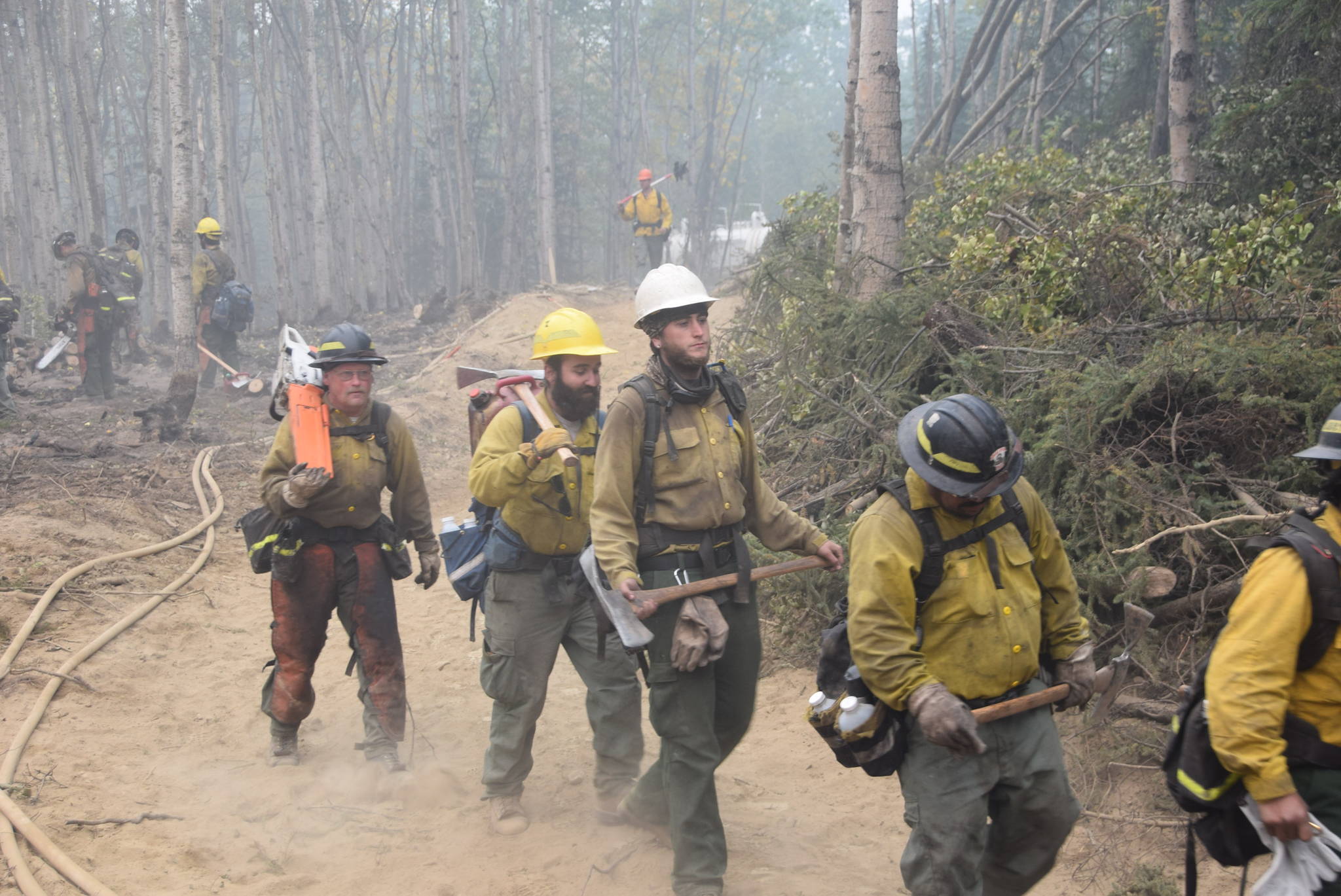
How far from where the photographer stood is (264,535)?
4953 mm

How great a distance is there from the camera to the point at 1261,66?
322 inches

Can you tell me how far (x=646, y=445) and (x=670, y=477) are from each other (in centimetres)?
15

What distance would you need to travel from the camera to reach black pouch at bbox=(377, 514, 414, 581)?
525cm

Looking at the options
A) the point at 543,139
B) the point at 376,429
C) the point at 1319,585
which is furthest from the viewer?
the point at 543,139

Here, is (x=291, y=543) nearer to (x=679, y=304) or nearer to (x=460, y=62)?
(x=679, y=304)

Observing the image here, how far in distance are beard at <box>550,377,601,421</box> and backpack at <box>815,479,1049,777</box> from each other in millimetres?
1728

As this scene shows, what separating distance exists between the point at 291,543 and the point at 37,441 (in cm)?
654

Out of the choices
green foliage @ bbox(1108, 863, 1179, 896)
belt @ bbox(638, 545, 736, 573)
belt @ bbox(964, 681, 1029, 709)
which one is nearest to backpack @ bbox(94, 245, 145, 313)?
belt @ bbox(638, 545, 736, 573)

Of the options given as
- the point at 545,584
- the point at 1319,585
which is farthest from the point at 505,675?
the point at 1319,585

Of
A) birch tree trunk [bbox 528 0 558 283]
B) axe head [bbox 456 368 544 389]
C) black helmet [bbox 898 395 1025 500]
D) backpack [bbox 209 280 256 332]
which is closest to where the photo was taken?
black helmet [bbox 898 395 1025 500]

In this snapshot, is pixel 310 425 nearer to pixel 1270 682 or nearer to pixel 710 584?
pixel 710 584

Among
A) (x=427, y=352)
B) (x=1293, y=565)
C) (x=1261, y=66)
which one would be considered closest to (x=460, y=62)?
(x=427, y=352)

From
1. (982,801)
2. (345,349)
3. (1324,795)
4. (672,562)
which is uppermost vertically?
(345,349)

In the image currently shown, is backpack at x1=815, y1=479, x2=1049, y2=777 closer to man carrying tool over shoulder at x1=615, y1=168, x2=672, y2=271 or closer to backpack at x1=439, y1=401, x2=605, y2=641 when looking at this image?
backpack at x1=439, y1=401, x2=605, y2=641
